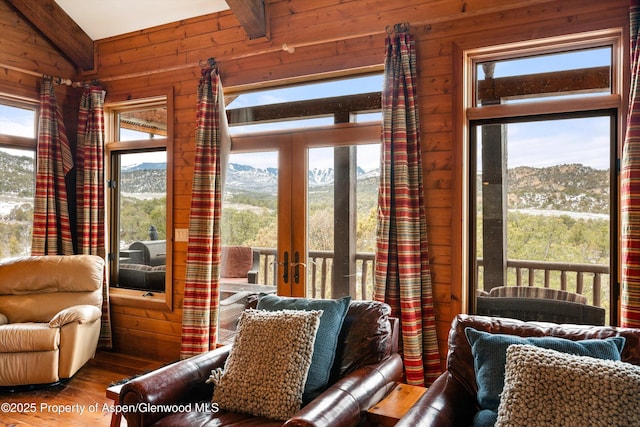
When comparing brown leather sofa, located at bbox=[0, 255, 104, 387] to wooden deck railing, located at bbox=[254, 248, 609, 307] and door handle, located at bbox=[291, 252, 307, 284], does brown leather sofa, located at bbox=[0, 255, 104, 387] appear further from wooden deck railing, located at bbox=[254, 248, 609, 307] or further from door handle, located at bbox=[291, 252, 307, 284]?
wooden deck railing, located at bbox=[254, 248, 609, 307]

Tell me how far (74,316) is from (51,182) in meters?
1.50

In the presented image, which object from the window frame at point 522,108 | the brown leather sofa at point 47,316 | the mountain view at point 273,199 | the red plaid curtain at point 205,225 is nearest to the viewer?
the window frame at point 522,108

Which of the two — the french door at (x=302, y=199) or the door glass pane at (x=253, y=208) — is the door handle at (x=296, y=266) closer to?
the french door at (x=302, y=199)

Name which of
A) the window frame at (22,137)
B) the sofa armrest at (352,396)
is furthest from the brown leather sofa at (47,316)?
the sofa armrest at (352,396)

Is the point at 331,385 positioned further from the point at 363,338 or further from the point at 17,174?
the point at 17,174

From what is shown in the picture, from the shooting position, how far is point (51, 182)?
418 cm

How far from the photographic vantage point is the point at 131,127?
4.51m

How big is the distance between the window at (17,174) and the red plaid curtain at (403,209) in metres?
3.53

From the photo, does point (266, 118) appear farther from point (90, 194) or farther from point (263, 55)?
point (90, 194)

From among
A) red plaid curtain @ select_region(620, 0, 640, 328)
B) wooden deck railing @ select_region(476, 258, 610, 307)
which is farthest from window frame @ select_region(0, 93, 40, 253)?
red plaid curtain @ select_region(620, 0, 640, 328)

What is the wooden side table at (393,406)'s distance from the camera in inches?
72.2

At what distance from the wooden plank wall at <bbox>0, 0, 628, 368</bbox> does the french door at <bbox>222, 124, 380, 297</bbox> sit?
1.61ft

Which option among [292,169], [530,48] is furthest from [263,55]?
[530,48]

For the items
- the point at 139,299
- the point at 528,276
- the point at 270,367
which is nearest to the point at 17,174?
the point at 139,299
